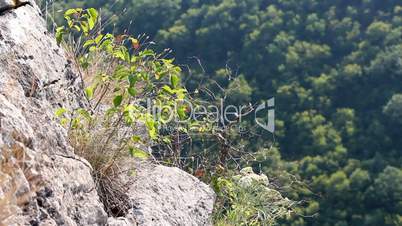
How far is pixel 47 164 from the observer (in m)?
1.87

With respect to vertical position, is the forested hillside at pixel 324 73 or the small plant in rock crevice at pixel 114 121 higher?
the small plant in rock crevice at pixel 114 121

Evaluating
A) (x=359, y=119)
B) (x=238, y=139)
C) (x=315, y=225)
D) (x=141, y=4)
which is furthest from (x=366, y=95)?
(x=238, y=139)

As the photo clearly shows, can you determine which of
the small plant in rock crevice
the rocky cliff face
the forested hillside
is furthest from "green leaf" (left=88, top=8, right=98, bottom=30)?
the forested hillside

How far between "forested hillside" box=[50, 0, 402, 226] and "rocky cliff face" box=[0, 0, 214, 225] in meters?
21.7

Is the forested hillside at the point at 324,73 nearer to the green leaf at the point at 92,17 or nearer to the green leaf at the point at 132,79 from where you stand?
the green leaf at the point at 92,17

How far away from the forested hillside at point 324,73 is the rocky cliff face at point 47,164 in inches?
855

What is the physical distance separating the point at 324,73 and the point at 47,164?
32433 millimetres

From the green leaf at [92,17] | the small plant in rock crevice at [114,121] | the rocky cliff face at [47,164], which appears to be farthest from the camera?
the green leaf at [92,17]

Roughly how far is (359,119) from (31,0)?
93.6 feet

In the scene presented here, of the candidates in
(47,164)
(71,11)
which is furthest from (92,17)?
(47,164)

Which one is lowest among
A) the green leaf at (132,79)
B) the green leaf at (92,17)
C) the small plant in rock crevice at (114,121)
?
the small plant in rock crevice at (114,121)

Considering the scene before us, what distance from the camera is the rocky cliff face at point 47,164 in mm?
1720

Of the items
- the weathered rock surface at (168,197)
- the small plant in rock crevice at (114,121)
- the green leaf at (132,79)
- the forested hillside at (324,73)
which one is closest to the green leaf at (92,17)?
the small plant in rock crevice at (114,121)

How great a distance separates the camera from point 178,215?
2584mm
